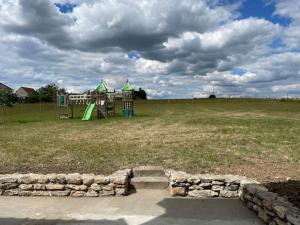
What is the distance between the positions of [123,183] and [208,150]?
551 cm

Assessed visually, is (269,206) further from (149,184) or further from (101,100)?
(101,100)

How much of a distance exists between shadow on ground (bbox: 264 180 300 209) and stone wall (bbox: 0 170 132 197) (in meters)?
2.93

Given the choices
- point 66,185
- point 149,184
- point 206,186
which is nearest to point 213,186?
point 206,186

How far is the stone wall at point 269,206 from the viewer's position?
225 inches

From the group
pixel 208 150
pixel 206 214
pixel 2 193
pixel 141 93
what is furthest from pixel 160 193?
pixel 141 93

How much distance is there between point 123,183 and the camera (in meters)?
8.16

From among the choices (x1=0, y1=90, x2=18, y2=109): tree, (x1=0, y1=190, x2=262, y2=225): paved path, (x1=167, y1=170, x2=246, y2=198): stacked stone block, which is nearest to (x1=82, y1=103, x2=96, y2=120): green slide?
(x1=0, y1=90, x2=18, y2=109): tree

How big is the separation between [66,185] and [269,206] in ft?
12.9

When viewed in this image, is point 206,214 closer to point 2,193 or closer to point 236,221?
point 236,221

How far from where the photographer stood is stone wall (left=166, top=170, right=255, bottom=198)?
8180mm

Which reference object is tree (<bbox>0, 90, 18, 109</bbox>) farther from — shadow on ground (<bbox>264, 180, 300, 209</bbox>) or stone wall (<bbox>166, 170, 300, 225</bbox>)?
shadow on ground (<bbox>264, 180, 300, 209</bbox>)

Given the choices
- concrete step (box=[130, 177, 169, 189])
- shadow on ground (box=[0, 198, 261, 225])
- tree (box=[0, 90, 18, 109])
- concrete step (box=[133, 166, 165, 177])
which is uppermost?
tree (box=[0, 90, 18, 109])

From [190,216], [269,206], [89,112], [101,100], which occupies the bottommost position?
[190,216]

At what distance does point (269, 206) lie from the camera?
644 cm
